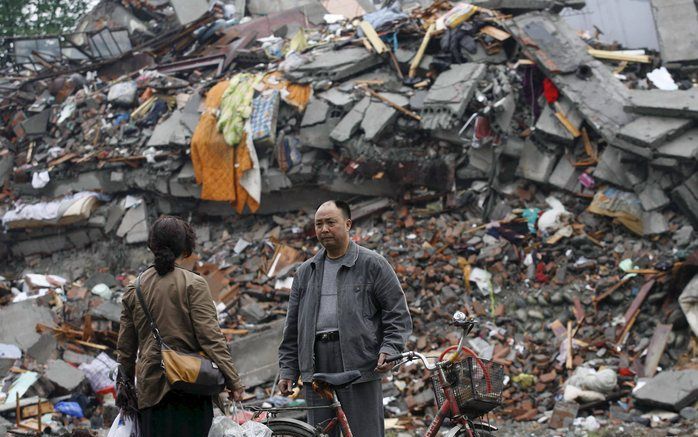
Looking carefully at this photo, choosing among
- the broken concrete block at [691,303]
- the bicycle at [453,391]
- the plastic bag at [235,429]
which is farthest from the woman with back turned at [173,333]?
the broken concrete block at [691,303]

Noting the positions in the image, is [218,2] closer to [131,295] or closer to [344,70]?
[344,70]

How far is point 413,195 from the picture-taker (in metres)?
12.4

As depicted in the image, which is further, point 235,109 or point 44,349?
point 235,109

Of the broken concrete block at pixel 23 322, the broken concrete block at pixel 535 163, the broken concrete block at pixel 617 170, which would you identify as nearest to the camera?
the broken concrete block at pixel 23 322

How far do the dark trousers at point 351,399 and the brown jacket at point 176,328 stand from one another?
0.50m

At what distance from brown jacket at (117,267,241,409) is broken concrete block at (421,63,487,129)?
813 centimetres

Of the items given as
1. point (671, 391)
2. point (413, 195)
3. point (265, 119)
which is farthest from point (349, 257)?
point (265, 119)

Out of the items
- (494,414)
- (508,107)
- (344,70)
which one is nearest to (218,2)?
(344,70)

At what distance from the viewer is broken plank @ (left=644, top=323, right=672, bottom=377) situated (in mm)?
8594

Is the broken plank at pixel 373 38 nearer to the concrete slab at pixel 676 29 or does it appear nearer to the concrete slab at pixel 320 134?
the concrete slab at pixel 320 134

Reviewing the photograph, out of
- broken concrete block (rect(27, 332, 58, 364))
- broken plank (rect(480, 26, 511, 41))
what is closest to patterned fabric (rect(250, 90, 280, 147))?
broken plank (rect(480, 26, 511, 41))

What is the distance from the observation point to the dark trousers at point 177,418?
412 cm

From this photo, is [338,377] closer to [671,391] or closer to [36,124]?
[671,391]

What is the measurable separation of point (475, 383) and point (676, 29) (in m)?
9.86
